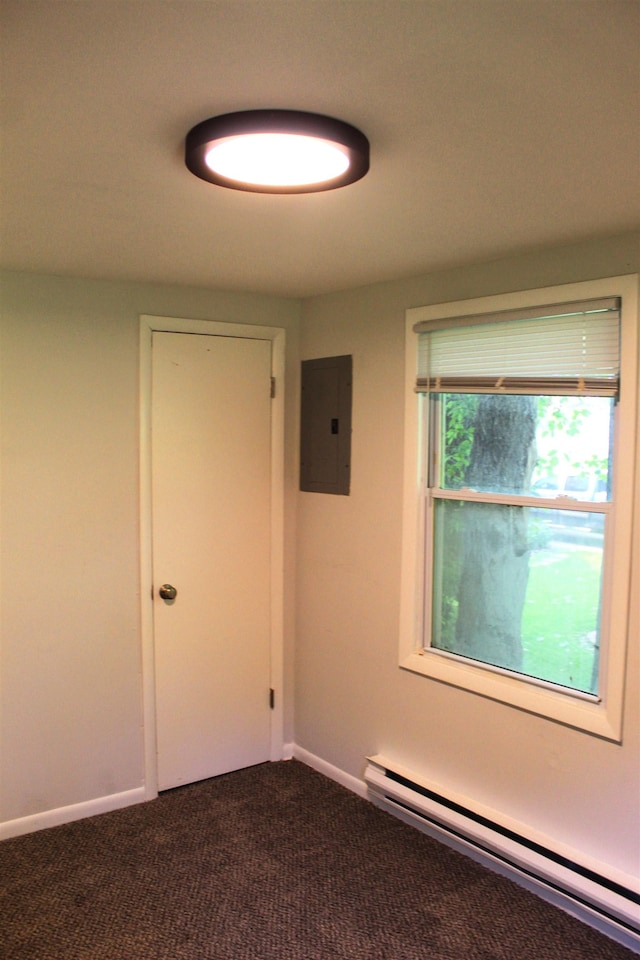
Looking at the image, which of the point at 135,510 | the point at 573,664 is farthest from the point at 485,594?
the point at 135,510

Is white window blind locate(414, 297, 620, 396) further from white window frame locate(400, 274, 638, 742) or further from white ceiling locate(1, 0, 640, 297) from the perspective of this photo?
white ceiling locate(1, 0, 640, 297)

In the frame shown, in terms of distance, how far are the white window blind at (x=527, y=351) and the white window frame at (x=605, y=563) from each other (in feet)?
0.13

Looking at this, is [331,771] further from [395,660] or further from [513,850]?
[513,850]

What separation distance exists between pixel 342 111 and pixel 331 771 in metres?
3.05

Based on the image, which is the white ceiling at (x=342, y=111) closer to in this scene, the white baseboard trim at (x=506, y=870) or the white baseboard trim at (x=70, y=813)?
the white baseboard trim at (x=506, y=870)

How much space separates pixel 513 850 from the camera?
2.53 meters

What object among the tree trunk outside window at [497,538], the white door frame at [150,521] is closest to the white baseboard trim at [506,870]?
the white door frame at [150,521]

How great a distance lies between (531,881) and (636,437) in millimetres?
1677

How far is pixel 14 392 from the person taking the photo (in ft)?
9.37

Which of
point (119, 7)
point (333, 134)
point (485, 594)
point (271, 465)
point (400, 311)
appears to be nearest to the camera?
point (119, 7)

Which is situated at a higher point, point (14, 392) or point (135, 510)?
point (14, 392)

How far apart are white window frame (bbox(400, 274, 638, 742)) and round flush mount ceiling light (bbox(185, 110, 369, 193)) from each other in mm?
1140

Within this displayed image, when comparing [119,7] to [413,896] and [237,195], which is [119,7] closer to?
[237,195]

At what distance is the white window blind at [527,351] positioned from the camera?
7.66 ft
